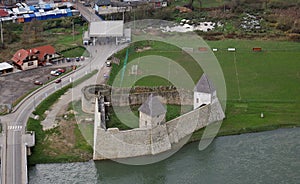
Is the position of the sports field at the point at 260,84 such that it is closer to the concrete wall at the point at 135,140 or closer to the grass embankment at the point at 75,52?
the concrete wall at the point at 135,140

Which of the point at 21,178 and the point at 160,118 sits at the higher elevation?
the point at 160,118

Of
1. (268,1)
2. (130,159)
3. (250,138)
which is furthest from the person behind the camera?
(268,1)

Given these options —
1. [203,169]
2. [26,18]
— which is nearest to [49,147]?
[203,169]

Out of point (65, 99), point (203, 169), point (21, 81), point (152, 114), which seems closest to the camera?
point (203, 169)

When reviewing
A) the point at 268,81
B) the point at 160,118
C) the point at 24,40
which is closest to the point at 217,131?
the point at 160,118

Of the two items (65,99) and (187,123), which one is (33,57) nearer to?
(65,99)

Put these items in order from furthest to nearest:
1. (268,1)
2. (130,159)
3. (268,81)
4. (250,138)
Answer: (268,1), (268,81), (250,138), (130,159)

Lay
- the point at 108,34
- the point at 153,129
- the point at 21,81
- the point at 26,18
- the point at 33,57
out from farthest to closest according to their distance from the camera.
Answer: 1. the point at 26,18
2. the point at 108,34
3. the point at 33,57
4. the point at 21,81
5. the point at 153,129

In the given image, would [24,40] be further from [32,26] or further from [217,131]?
[217,131]
